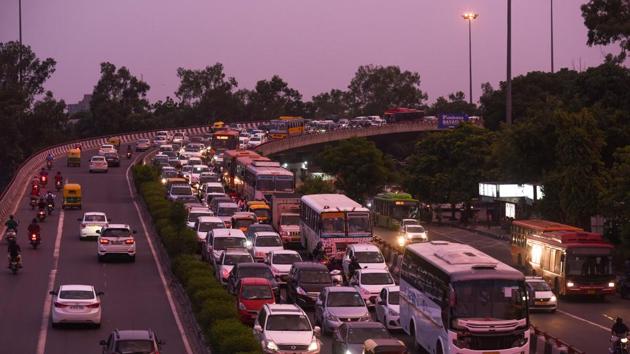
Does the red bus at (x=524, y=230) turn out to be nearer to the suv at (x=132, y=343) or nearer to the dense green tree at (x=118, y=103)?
the suv at (x=132, y=343)

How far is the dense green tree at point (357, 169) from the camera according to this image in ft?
276

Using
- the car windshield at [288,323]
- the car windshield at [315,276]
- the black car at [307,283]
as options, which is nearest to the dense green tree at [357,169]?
the black car at [307,283]

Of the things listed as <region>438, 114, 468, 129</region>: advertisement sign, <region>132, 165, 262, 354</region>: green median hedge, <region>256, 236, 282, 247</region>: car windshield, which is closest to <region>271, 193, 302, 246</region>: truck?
<region>132, 165, 262, 354</region>: green median hedge

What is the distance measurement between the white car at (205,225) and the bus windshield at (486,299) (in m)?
23.8

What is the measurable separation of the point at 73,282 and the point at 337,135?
10154 centimetres

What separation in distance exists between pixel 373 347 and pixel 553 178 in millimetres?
37309

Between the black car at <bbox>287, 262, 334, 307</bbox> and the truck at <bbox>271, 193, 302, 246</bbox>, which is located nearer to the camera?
the black car at <bbox>287, 262, 334, 307</bbox>

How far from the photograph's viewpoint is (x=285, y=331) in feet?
96.7

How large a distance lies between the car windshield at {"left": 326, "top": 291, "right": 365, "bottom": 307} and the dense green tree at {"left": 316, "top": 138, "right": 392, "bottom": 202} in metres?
49.6

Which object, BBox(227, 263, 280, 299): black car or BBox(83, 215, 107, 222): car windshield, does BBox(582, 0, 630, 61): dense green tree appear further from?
BBox(227, 263, 280, 299): black car

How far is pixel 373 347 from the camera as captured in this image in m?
25.6

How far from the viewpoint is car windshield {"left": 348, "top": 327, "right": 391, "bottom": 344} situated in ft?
91.9

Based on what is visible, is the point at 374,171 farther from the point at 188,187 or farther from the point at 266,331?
the point at 266,331

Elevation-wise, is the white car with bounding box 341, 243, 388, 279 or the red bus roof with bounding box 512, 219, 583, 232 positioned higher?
the red bus roof with bounding box 512, 219, 583, 232
